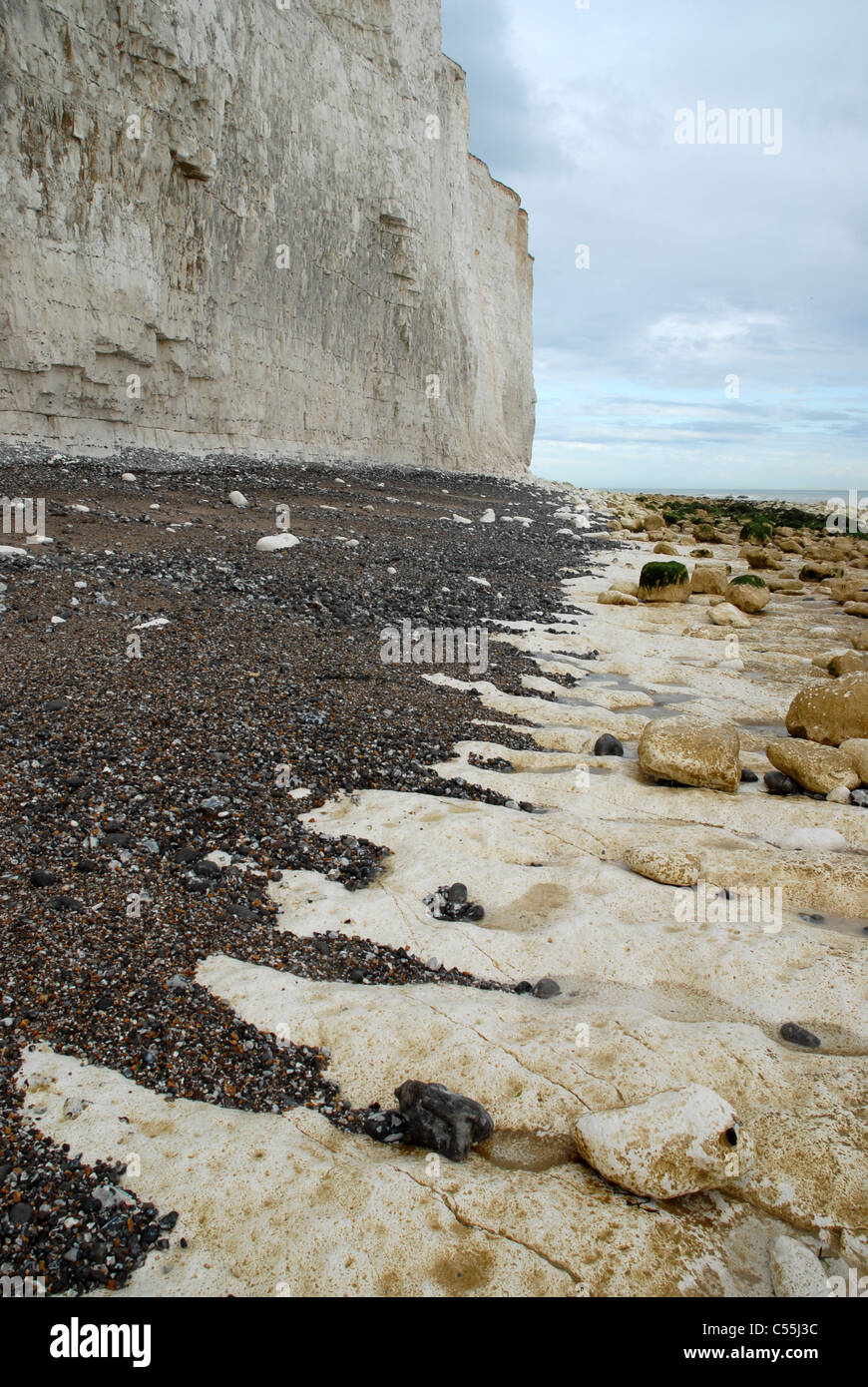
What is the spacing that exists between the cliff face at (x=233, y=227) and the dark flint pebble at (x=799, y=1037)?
13136 mm

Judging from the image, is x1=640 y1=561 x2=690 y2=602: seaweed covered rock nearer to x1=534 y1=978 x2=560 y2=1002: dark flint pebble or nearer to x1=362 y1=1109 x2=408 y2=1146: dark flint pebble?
x1=534 y1=978 x2=560 y2=1002: dark flint pebble

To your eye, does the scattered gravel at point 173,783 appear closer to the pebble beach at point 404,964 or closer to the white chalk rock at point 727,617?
the pebble beach at point 404,964

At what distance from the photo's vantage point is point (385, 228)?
78.5 ft

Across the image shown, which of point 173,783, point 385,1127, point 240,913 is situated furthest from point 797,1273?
point 173,783

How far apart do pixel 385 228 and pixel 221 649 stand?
72.8ft

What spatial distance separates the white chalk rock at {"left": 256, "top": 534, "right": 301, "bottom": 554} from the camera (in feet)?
31.3

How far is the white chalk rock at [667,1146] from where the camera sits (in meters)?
2.27

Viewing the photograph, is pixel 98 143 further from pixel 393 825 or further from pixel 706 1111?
pixel 706 1111

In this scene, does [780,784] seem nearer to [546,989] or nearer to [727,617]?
[546,989]

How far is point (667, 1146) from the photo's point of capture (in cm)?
229

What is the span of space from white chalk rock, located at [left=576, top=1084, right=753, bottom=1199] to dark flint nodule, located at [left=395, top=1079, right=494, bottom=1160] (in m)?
0.30

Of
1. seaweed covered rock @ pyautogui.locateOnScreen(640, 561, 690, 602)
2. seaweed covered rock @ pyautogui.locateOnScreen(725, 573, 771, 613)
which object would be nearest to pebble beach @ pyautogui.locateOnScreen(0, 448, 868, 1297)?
seaweed covered rock @ pyautogui.locateOnScreen(640, 561, 690, 602)

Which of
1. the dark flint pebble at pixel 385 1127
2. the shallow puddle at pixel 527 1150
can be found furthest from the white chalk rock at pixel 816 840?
the dark flint pebble at pixel 385 1127
